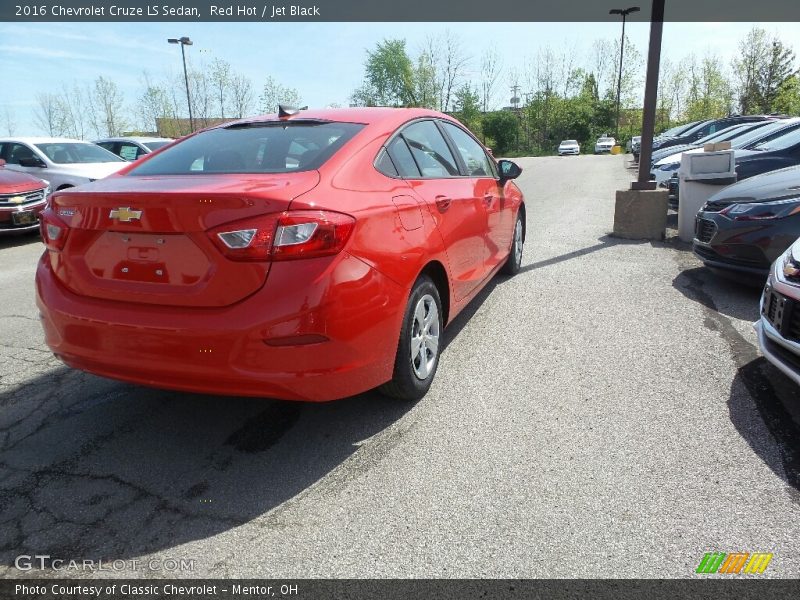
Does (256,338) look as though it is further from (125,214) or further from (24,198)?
(24,198)

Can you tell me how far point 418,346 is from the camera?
10.4 ft

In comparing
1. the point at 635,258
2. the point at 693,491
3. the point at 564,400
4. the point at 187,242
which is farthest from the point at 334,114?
the point at 635,258

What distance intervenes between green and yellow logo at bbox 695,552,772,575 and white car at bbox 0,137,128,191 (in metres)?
10.9

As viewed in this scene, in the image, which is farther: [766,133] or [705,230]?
[766,133]

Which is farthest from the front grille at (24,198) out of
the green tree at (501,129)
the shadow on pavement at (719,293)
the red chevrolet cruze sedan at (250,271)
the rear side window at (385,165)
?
the green tree at (501,129)

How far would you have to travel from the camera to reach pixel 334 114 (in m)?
3.55

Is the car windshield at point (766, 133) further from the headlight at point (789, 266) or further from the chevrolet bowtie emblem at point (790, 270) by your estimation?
the chevrolet bowtie emblem at point (790, 270)

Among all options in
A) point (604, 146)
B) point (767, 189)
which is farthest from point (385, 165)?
point (604, 146)

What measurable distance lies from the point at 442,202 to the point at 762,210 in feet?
10.5

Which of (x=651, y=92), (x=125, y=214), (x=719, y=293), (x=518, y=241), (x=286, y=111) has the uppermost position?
(x=651, y=92)

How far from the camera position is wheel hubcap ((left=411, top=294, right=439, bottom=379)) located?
312 cm

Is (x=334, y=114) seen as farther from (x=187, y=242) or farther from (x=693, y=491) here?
(x=693, y=491)

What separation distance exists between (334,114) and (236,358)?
6.02ft

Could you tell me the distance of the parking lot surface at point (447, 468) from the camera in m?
2.13
